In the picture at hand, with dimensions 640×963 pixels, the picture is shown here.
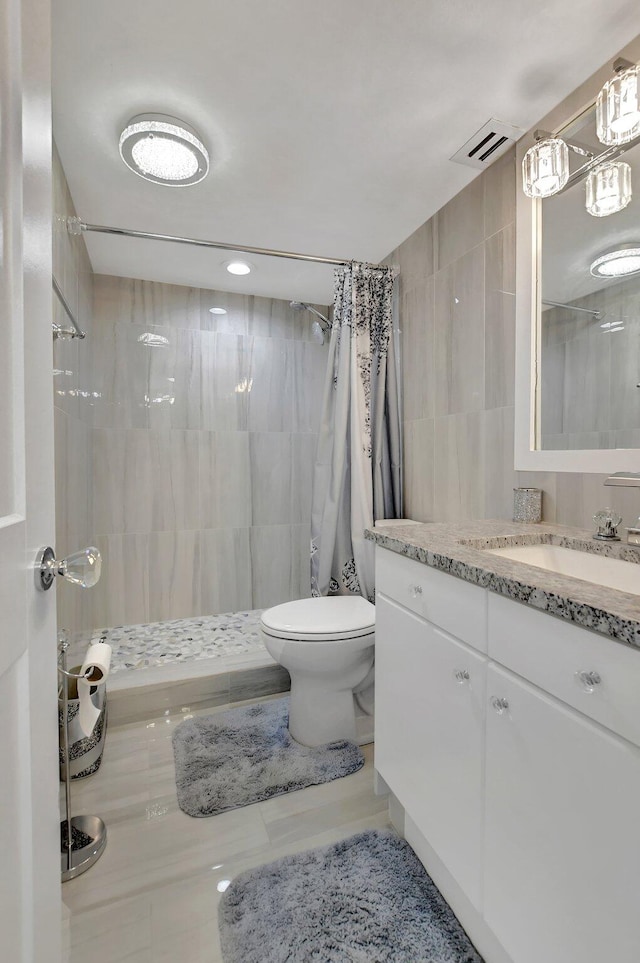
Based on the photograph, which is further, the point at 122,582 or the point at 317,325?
the point at 317,325

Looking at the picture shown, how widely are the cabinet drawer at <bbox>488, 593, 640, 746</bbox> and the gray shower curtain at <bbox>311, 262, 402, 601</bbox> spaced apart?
1.25 m

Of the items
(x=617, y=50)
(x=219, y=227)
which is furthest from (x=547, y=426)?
(x=219, y=227)

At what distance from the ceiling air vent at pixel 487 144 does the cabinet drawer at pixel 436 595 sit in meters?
1.43

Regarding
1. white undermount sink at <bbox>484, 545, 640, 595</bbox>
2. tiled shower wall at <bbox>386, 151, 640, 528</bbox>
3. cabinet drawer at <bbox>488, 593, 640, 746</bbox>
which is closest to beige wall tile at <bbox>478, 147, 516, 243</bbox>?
tiled shower wall at <bbox>386, 151, 640, 528</bbox>

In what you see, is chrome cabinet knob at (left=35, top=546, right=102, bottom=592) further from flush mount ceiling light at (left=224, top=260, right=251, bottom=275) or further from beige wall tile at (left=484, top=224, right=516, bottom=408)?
flush mount ceiling light at (left=224, top=260, right=251, bottom=275)

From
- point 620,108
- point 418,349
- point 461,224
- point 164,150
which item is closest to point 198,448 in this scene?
point 418,349

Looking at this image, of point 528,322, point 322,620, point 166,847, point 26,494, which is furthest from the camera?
point 322,620

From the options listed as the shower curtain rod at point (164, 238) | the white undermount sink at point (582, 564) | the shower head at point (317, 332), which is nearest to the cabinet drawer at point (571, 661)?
the white undermount sink at point (582, 564)

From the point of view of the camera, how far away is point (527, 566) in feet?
3.18

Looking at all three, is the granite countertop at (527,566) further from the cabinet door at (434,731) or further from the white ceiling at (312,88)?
the white ceiling at (312,88)

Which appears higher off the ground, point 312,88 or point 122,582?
point 312,88

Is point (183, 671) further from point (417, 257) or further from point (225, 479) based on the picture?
point (417, 257)

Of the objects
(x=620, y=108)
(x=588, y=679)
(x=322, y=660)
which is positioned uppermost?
(x=620, y=108)

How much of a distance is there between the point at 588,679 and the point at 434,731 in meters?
0.53
